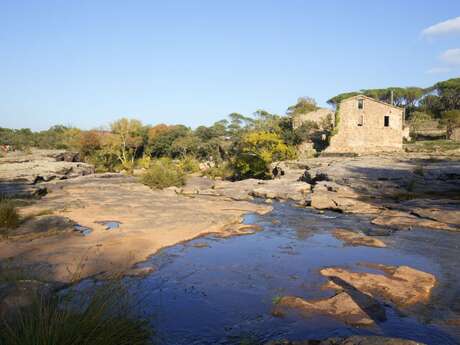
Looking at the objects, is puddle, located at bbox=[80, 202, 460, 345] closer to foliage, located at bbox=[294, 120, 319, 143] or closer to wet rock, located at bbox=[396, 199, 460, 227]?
wet rock, located at bbox=[396, 199, 460, 227]

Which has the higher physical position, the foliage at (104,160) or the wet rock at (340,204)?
the foliage at (104,160)

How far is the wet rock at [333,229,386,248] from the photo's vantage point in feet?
33.8

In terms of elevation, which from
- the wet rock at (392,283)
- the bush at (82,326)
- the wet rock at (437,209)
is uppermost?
the bush at (82,326)

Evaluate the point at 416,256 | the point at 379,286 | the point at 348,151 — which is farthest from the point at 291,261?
the point at 348,151

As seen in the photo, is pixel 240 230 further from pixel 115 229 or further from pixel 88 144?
pixel 88 144

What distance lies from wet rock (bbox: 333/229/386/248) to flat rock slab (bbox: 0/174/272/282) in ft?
9.02

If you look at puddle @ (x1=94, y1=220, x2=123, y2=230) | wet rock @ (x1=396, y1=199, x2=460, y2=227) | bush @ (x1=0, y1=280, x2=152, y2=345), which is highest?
bush @ (x1=0, y1=280, x2=152, y2=345)

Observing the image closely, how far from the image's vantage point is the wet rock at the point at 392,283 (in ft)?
21.6

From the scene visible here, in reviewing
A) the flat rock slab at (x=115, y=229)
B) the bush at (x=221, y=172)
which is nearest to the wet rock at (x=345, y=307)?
the flat rock slab at (x=115, y=229)

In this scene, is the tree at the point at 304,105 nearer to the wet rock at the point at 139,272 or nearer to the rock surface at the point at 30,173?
the rock surface at the point at 30,173

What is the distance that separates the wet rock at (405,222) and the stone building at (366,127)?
23.0m

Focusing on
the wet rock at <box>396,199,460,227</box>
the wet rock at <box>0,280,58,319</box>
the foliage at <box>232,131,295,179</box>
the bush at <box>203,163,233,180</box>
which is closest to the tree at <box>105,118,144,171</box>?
the bush at <box>203,163,233,180</box>

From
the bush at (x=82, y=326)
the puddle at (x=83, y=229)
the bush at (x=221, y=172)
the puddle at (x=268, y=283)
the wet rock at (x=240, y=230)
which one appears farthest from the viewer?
the bush at (x=221, y=172)

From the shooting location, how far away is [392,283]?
7.16 meters
